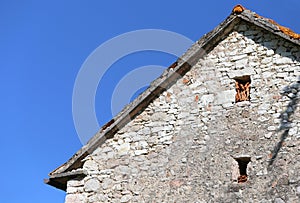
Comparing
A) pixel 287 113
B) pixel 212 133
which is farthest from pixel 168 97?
pixel 287 113

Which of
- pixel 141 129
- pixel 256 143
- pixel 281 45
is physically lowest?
pixel 256 143

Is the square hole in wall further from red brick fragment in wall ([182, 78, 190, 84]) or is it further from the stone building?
red brick fragment in wall ([182, 78, 190, 84])

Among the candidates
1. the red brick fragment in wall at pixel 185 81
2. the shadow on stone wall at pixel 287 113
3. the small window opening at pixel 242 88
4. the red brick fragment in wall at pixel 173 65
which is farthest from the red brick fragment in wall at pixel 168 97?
the shadow on stone wall at pixel 287 113

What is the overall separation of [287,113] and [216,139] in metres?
1.19

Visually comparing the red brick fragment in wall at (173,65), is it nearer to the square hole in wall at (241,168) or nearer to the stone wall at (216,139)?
the stone wall at (216,139)

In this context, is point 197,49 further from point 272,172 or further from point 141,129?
point 272,172

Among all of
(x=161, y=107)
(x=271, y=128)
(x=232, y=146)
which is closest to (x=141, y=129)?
(x=161, y=107)

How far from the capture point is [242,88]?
845cm

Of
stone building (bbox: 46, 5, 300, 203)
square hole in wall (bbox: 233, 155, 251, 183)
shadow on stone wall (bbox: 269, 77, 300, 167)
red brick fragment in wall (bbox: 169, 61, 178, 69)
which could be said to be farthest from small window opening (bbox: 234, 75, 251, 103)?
red brick fragment in wall (bbox: 169, 61, 178, 69)

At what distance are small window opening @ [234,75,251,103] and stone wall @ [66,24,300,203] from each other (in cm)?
7

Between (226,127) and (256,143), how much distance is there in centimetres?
58

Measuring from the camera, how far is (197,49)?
29.6ft

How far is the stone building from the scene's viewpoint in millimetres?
7723

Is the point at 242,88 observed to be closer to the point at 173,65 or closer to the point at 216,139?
the point at 216,139
